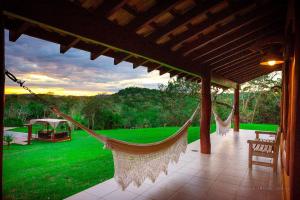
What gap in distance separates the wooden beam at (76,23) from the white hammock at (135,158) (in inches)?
27.0

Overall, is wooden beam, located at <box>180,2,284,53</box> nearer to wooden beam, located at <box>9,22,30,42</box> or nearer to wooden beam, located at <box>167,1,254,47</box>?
wooden beam, located at <box>167,1,254,47</box>

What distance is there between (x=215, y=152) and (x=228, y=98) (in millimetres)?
7562

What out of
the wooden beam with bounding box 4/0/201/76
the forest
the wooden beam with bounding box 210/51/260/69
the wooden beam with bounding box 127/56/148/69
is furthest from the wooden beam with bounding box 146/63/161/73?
the forest

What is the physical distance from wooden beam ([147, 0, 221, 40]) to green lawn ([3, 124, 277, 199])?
2.05 m

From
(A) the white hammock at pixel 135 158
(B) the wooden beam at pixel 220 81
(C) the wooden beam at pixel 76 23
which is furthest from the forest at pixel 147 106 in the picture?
(C) the wooden beam at pixel 76 23

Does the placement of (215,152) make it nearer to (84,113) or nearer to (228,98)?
(84,113)

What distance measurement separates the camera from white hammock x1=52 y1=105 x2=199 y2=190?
1967mm

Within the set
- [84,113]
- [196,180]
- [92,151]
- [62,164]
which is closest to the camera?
[196,180]

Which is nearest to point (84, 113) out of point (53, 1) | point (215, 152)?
point (215, 152)

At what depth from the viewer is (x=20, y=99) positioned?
7570mm

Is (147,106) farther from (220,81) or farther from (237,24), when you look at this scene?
(237,24)

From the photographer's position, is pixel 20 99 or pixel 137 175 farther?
pixel 20 99

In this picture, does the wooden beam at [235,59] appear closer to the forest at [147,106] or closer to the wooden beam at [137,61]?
the wooden beam at [137,61]

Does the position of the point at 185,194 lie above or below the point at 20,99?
below
